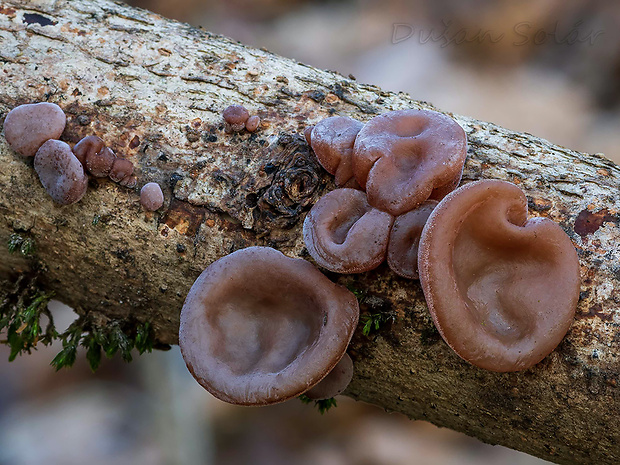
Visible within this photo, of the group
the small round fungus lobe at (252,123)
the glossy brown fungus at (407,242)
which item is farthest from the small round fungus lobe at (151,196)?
the glossy brown fungus at (407,242)

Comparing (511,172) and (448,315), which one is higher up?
(511,172)

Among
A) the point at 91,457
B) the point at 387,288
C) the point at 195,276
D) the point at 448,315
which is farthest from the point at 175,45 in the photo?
the point at 91,457

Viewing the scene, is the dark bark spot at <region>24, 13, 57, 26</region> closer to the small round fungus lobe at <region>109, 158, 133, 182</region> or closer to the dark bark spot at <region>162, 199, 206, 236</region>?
the small round fungus lobe at <region>109, 158, 133, 182</region>


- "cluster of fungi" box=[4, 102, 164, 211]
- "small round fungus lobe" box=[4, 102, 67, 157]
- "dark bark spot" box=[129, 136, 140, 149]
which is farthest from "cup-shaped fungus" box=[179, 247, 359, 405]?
"small round fungus lobe" box=[4, 102, 67, 157]

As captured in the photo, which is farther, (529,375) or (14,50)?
(14,50)

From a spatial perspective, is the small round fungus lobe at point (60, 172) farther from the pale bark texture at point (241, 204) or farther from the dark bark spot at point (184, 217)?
the dark bark spot at point (184, 217)

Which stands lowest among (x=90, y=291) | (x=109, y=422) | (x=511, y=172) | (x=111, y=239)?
(x=109, y=422)

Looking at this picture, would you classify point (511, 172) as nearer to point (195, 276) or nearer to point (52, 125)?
point (195, 276)

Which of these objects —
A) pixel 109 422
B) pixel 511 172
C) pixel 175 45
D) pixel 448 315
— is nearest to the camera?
pixel 448 315
